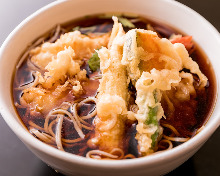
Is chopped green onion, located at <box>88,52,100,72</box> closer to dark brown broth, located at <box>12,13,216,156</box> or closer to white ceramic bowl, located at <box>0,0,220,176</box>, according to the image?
dark brown broth, located at <box>12,13,216,156</box>

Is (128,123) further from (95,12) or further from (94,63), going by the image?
(95,12)

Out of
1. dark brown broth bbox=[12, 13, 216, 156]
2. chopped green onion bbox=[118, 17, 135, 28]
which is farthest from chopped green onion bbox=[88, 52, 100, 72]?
chopped green onion bbox=[118, 17, 135, 28]

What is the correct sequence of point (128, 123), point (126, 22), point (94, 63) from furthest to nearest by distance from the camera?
point (126, 22), point (94, 63), point (128, 123)

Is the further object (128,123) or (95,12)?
(95,12)

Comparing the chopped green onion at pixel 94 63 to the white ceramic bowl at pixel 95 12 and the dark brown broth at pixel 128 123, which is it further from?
the white ceramic bowl at pixel 95 12

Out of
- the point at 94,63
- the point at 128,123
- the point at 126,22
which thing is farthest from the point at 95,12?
the point at 128,123

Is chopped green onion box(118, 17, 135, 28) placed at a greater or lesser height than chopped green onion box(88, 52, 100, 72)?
greater

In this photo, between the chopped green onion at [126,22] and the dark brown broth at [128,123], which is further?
the chopped green onion at [126,22]

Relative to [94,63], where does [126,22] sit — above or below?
above

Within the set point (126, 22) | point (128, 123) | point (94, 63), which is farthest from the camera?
point (126, 22)

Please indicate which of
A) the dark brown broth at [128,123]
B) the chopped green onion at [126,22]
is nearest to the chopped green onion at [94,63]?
the dark brown broth at [128,123]
